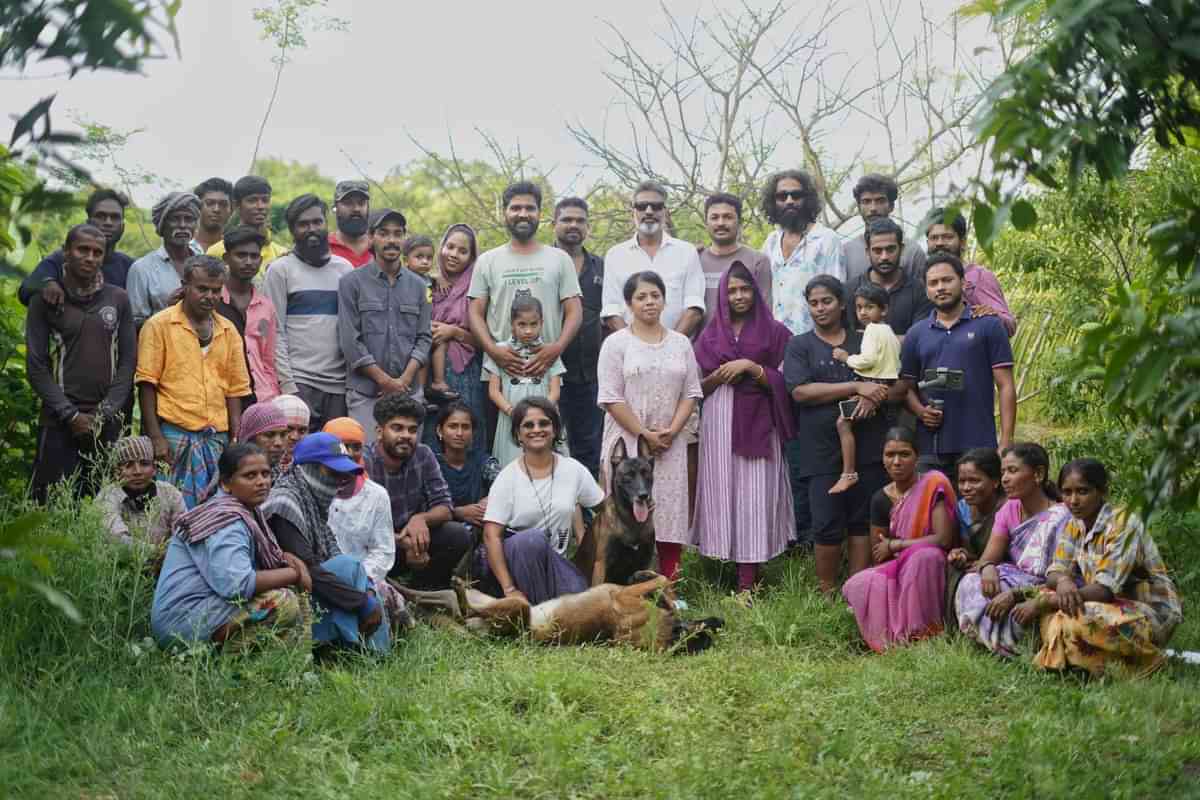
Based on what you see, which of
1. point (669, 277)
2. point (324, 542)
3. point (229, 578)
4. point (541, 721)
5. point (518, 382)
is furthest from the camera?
point (669, 277)

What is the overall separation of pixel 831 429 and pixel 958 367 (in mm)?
820

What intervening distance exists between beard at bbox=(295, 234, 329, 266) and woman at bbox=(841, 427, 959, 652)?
11.4ft

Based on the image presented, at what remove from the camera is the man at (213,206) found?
831cm

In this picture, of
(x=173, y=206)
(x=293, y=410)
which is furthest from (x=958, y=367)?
(x=173, y=206)

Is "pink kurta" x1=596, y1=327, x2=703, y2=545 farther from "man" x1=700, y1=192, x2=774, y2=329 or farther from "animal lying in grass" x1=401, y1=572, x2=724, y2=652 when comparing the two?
"animal lying in grass" x1=401, y1=572, x2=724, y2=652

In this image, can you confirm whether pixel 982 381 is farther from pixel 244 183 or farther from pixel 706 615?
pixel 244 183

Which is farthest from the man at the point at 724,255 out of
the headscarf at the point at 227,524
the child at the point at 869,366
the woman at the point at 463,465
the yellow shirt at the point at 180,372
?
the headscarf at the point at 227,524

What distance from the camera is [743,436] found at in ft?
26.4

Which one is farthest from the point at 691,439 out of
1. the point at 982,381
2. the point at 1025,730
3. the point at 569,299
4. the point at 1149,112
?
the point at 1149,112

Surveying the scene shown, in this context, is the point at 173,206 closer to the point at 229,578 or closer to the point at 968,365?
the point at 229,578

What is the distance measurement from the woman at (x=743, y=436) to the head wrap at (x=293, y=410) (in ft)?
8.09

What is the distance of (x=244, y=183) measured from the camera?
828 cm

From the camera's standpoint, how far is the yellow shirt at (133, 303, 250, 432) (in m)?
7.09

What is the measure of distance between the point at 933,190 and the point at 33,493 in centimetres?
837
